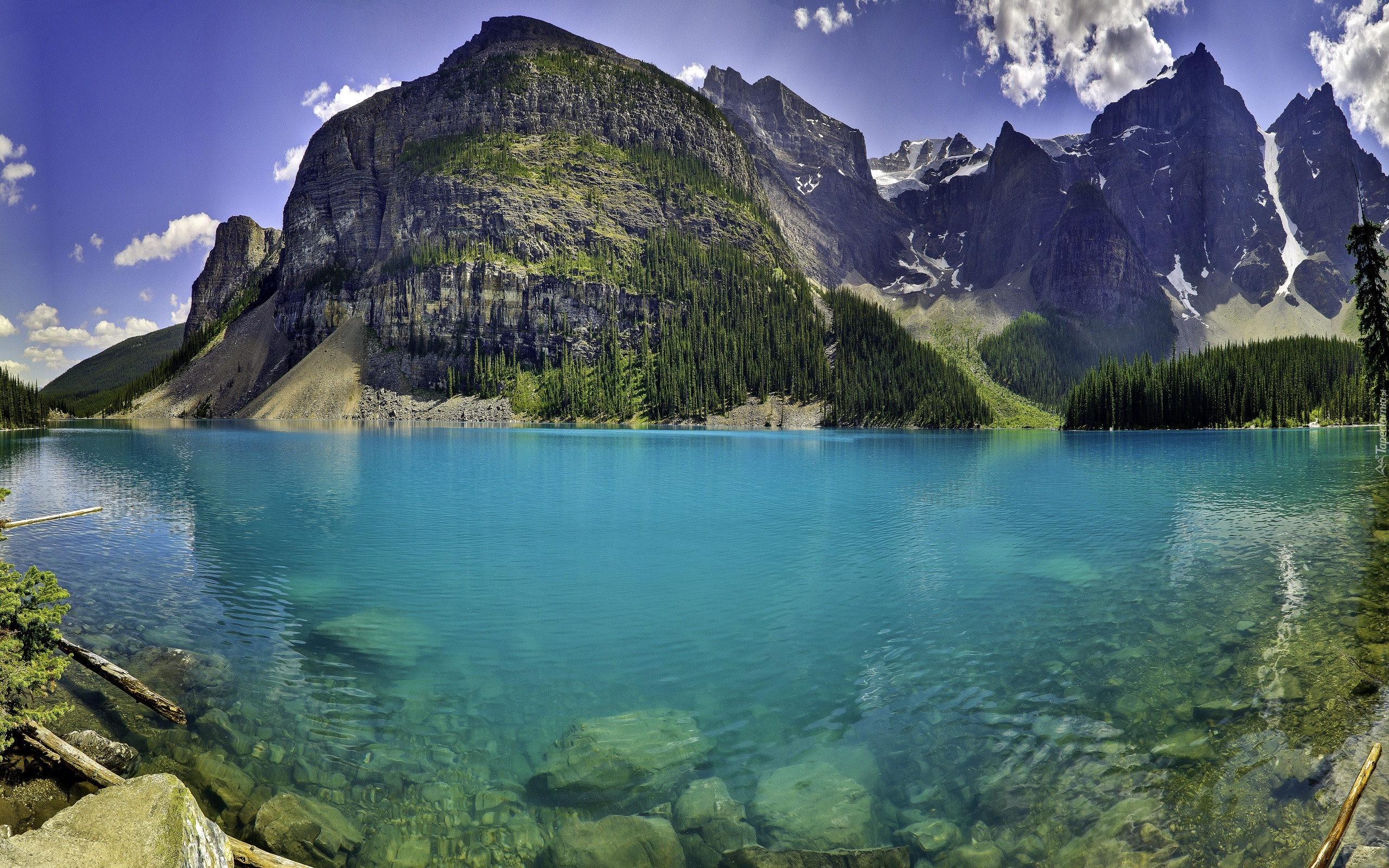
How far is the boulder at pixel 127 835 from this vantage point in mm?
4781

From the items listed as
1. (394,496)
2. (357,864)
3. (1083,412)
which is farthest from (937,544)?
(1083,412)

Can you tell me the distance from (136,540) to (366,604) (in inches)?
557

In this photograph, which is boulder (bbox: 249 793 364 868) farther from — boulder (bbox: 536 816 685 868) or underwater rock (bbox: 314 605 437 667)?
underwater rock (bbox: 314 605 437 667)

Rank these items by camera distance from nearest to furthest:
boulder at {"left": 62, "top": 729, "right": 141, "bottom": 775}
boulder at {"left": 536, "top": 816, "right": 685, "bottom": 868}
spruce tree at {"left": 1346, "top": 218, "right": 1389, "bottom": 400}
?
boulder at {"left": 536, "top": 816, "right": 685, "bottom": 868}, boulder at {"left": 62, "top": 729, "right": 141, "bottom": 775}, spruce tree at {"left": 1346, "top": 218, "right": 1389, "bottom": 400}

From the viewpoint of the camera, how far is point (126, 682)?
10.4 meters

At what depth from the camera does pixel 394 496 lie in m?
36.9

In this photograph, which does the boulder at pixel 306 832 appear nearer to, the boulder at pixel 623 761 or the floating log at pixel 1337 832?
the boulder at pixel 623 761

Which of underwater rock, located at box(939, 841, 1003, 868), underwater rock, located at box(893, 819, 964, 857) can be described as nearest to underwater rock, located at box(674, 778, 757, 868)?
underwater rock, located at box(893, 819, 964, 857)

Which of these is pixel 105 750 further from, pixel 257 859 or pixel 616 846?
pixel 616 846

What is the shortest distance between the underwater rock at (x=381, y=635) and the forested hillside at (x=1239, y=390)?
168 meters

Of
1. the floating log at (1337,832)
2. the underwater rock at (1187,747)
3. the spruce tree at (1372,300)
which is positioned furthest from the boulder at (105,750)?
the spruce tree at (1372,300)

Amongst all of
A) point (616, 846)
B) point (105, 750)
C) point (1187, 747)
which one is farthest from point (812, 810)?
point (105, 750)

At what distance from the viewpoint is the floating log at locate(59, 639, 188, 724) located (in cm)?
1018

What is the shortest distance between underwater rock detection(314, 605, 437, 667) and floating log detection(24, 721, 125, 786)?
18.9 ft
